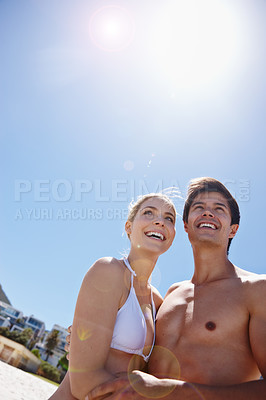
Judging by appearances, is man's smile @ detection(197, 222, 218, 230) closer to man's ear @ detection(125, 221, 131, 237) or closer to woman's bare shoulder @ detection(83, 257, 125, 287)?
man's ear @ detection(125, 221, 131, 237)

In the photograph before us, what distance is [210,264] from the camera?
4086 mm

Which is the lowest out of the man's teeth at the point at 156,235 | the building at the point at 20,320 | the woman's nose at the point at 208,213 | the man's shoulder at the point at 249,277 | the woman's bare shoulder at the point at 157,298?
the building at the point at 20,320

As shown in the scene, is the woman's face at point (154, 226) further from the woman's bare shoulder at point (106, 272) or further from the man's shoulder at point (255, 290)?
the man's shoulder at point (255, 290)

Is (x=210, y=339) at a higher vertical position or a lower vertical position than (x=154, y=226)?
lower

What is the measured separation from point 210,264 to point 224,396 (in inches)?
84.3

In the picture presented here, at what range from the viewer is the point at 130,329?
2629 millimetres

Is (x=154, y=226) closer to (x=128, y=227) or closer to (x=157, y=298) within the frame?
(x=128, y=227)

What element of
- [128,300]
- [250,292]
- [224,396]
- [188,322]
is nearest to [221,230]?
[250,292]

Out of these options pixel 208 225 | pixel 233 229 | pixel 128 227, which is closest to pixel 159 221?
pixel 128 227

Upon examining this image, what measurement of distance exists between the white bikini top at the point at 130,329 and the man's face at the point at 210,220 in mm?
1817

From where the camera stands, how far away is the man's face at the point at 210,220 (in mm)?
4129

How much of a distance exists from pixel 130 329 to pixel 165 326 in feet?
2.75

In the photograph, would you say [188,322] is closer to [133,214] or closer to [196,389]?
[196,389]

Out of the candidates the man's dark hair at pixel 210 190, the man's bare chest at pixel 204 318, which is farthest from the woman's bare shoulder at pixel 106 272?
the man's dark hair at pixel 210 190
